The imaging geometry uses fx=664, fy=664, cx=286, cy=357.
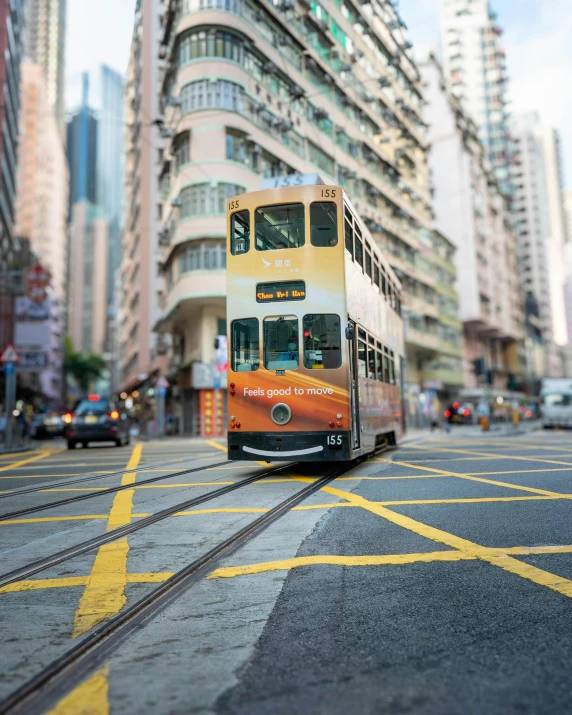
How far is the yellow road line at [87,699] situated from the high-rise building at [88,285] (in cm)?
19100

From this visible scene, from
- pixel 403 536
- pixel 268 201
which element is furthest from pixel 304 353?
pixel 403 536

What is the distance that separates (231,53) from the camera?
103 ft

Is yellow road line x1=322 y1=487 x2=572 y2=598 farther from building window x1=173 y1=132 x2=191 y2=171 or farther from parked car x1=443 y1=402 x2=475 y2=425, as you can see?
parked car x1=443 y1=402 x2=475 y2=425

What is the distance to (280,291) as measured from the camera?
Result: 34.9 feet

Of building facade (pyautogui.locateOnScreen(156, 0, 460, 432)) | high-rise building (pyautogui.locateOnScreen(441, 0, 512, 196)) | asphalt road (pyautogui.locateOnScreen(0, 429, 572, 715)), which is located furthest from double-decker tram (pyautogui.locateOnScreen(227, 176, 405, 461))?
high-rise building (pyautogui.locateOnScreen(441, 0, 512, 196))

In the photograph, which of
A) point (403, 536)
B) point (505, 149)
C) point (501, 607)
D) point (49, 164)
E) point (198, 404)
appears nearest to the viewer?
point (501, 607)

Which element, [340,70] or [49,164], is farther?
[49,164]

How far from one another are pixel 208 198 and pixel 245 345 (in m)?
21.1

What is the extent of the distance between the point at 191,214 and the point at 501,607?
94.3 ft

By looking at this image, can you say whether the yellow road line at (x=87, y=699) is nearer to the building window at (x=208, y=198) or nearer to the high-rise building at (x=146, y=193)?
the building window at (x=208, y=198)

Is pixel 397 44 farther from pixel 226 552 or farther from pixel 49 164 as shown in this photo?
pixel 49 164

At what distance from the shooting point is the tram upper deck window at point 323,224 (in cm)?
1065

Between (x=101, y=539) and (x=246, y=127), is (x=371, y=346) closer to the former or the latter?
(x=101, y=539)

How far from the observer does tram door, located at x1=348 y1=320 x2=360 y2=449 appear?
35.3ft
